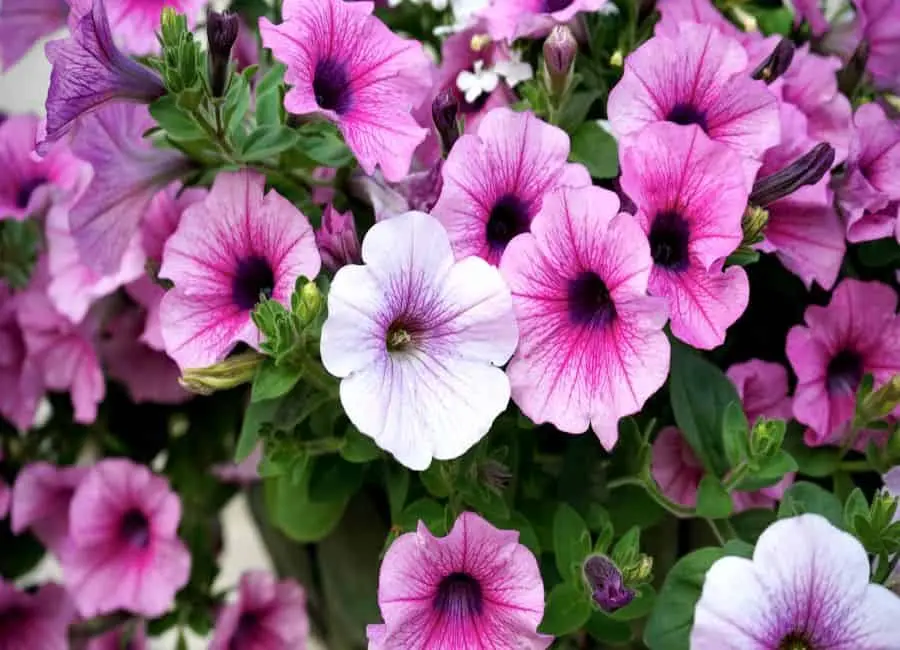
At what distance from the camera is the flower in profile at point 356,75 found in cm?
39

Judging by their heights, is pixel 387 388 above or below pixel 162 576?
above

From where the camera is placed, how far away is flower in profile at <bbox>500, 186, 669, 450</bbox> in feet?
→ 1.20

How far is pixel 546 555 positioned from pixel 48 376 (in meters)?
0.30

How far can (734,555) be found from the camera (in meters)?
0.38

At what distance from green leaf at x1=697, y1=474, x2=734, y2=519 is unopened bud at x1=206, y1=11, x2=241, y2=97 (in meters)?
0.27

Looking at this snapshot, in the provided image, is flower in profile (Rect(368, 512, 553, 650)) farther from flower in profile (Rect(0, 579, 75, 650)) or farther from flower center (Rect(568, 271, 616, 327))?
flower in profile (Rect(0, 579, 75, 650))

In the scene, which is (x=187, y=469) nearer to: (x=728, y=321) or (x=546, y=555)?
(x=546, y=555)

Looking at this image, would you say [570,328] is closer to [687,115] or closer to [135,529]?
[687,115]

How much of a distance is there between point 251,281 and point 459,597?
16 centimetres

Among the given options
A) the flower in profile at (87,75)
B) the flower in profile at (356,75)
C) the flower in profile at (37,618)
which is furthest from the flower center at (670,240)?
the flower in profile at (37,618)

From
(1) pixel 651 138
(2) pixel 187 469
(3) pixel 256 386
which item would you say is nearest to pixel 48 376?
(2) pixel 187 469

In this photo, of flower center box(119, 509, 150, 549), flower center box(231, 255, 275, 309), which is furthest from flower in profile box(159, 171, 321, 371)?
flower center box(119, 509, 150, 549)

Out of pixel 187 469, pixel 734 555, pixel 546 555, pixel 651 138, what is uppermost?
pixel 651 138

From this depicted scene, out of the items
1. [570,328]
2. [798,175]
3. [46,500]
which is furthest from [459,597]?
[46,500]
